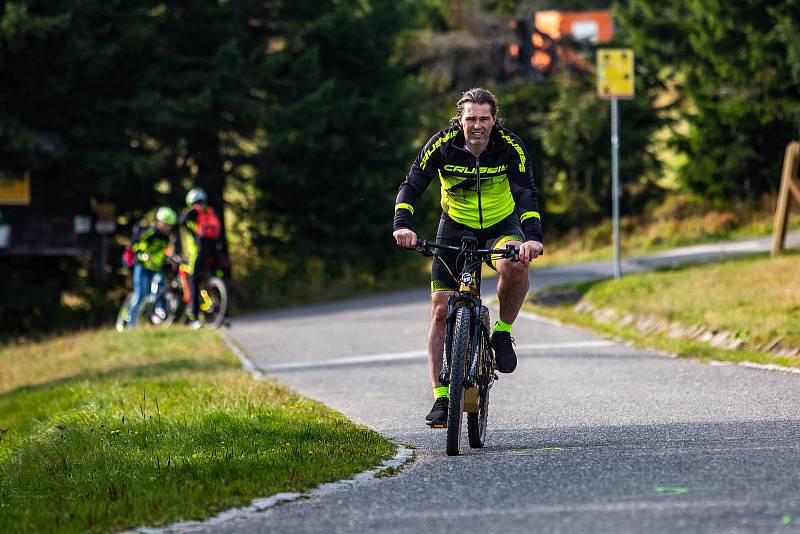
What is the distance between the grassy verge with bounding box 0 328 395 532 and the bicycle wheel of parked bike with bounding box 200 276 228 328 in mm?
4818

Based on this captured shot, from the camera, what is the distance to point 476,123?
816 centimetres

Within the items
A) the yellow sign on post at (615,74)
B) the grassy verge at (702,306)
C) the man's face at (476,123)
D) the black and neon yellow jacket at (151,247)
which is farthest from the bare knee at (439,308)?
the yellow sign on post at (615,74)

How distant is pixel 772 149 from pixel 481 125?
83.8 feet

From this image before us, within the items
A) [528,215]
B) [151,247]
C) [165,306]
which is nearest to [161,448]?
[528,215]

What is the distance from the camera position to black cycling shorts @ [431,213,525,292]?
8384 mm

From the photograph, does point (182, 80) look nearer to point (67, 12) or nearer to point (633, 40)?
point (67, 12)

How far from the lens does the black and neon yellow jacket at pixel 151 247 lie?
20.7 m

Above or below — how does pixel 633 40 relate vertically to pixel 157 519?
above

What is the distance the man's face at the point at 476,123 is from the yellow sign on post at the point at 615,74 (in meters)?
13.7

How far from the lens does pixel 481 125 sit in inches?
322

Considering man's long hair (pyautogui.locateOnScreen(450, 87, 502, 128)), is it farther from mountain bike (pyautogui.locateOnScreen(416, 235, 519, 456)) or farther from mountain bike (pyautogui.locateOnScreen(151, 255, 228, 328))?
mountain bike (pyautogui.locateOnScreen(151, 255, 228, 328))

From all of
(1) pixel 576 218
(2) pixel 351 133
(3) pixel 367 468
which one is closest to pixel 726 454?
(3) pixel 367 468

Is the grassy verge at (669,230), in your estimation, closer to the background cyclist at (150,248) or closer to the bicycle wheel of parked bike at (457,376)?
the background cyclist at (150,248)

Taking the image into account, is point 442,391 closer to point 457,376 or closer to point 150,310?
point 457,376
